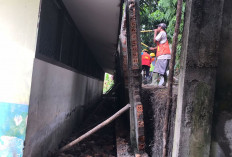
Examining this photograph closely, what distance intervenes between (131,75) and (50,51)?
1584 millimetres

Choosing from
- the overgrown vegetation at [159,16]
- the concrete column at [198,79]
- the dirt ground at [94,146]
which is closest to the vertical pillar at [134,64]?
the dirt ground at [94,146]

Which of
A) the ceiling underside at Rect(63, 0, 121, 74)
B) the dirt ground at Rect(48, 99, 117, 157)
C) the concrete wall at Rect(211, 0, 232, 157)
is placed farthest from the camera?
the dirt ground at Rect(48, 99, 117, 157)

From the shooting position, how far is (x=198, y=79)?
2.68m

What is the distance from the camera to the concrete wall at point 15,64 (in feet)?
10.7

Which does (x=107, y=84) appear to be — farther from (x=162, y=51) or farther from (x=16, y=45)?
(x=16, y=45)

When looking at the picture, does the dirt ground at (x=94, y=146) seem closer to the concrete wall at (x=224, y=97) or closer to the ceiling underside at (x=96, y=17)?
the ceiling underside at (x=96, y=17)

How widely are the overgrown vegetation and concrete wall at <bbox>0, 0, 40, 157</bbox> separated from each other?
5314mm

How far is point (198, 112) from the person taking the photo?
→ 2.67 m

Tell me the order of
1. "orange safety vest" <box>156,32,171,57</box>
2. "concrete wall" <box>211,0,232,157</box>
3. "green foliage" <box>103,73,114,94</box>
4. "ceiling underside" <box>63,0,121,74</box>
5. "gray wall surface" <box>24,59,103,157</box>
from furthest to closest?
"green foliage" <box>103,73,114,94</box> < "orange safety vest" <box>156,32,171,57</box> < "ceiling underside" <box>63,0,121,74</box> < "gray wall surface" <box>24,59,103,157</box> < "concrete wall" <box>211,0,232,157</box>

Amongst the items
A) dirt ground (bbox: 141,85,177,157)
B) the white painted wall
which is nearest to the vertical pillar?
dirt ground (bbox: 141,85,177,157)

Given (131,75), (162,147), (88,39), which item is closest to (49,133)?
(131,75)

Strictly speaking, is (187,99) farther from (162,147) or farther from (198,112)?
(162,147)

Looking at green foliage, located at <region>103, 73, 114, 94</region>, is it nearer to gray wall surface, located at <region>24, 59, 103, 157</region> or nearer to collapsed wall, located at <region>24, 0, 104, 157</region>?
collapsed wall, located at <region>24, 0, 104, 157</region>

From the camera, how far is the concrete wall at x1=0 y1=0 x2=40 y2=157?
3.27m
